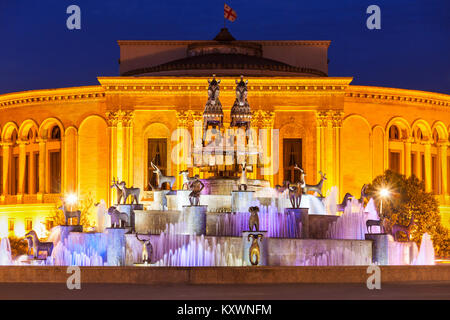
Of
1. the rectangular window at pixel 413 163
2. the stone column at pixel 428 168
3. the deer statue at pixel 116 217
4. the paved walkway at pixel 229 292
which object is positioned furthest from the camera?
the rectangular window at pixel 413 163

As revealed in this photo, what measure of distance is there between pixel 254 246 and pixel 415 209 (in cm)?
2350

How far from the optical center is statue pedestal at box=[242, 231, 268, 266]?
28156 millimetres

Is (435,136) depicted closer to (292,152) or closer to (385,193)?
(292,152)

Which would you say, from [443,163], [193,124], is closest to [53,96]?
[193,124]

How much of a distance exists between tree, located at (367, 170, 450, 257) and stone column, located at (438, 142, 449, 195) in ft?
56.4

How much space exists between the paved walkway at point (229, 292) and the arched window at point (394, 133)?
43.8m

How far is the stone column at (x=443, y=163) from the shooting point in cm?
6862

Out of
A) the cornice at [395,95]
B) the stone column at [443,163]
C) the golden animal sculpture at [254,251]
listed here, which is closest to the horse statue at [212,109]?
the golden animal sculpture at [254,251]

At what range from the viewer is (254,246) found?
1108 inches

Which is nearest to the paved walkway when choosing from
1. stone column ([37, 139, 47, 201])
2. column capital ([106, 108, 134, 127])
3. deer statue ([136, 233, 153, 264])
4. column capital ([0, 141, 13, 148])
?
deer statue ([136, 233, 153, 264])

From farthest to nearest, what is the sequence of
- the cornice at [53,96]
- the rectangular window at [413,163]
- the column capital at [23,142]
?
the rectangular window at [413,163]
the column capital at [23,142]
the cornice at [53,96]

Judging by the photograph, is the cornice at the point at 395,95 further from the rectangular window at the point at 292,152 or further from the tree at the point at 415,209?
the tree at the point at 415,209

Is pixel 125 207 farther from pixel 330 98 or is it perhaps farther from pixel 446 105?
pixel 446 105

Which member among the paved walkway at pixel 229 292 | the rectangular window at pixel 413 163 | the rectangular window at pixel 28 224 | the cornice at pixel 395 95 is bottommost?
the rectangular window at pixel 28 224
